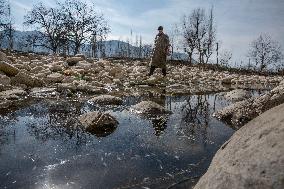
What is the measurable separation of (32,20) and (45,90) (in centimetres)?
3823

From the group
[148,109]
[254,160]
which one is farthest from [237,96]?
[254,160]

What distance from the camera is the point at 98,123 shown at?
3879 mm

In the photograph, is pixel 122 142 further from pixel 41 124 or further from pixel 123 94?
pixel 123 94

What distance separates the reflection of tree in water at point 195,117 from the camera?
397 centimetres

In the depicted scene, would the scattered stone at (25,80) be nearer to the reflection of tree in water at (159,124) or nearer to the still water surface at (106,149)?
the still water surface at (106,149)

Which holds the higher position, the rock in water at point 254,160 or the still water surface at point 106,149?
the rock in water at point 254,160

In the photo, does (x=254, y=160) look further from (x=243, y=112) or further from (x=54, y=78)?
(x=54, y=78)

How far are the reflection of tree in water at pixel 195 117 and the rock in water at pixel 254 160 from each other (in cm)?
188

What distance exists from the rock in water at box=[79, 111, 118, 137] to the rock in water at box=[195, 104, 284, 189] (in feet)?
7.05

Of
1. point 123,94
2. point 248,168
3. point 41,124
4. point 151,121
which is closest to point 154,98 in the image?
point 123,94

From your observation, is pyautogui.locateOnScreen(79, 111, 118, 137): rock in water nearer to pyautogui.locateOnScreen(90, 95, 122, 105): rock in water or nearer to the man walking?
pyautogui.locateOnScreen(90, 95, 122, 105): rock in water

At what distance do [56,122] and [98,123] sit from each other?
70 centimetres

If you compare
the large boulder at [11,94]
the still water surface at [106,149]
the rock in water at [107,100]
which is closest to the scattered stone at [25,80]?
the large boulder at [11,94]

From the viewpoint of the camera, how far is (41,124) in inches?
162
